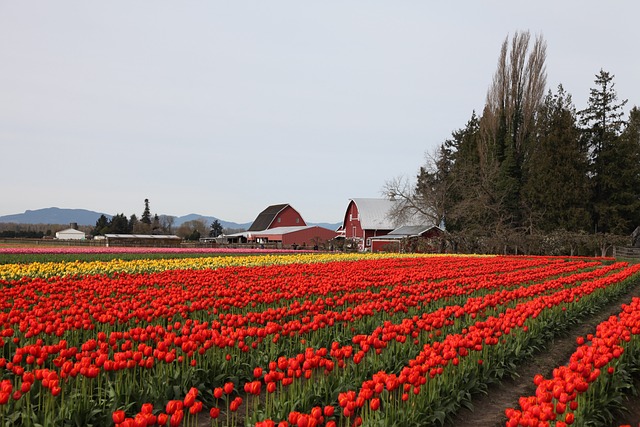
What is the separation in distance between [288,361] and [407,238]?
124 feet

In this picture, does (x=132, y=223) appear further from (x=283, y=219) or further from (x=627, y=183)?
(x=627, y=183)

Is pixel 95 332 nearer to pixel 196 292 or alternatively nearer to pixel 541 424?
pixel 196 292

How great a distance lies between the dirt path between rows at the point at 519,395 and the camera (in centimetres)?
550

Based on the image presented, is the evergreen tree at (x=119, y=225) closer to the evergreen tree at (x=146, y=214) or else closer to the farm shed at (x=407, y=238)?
the evergreen tree at (x=146, y=214)

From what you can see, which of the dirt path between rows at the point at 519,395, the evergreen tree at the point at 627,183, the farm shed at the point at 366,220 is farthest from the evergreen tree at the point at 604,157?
the dirt path between rows at the point at 519,395

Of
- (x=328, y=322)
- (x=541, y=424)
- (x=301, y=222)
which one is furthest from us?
(x=301, y=222)

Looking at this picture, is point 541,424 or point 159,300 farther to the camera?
point 159,300

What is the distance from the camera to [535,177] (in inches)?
1783

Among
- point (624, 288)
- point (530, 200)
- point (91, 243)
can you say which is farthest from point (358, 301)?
point (91, 243)

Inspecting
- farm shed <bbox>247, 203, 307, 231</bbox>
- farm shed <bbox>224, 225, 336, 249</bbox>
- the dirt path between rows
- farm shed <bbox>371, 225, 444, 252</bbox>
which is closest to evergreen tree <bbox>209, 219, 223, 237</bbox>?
farm shed <bbox>247, 203, 307, 231</bbox>

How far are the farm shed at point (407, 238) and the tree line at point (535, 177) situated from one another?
1.40 meters

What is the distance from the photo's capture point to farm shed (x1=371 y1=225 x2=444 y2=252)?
41812 millimetres

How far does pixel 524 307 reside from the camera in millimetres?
8836

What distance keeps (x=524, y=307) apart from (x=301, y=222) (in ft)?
237
